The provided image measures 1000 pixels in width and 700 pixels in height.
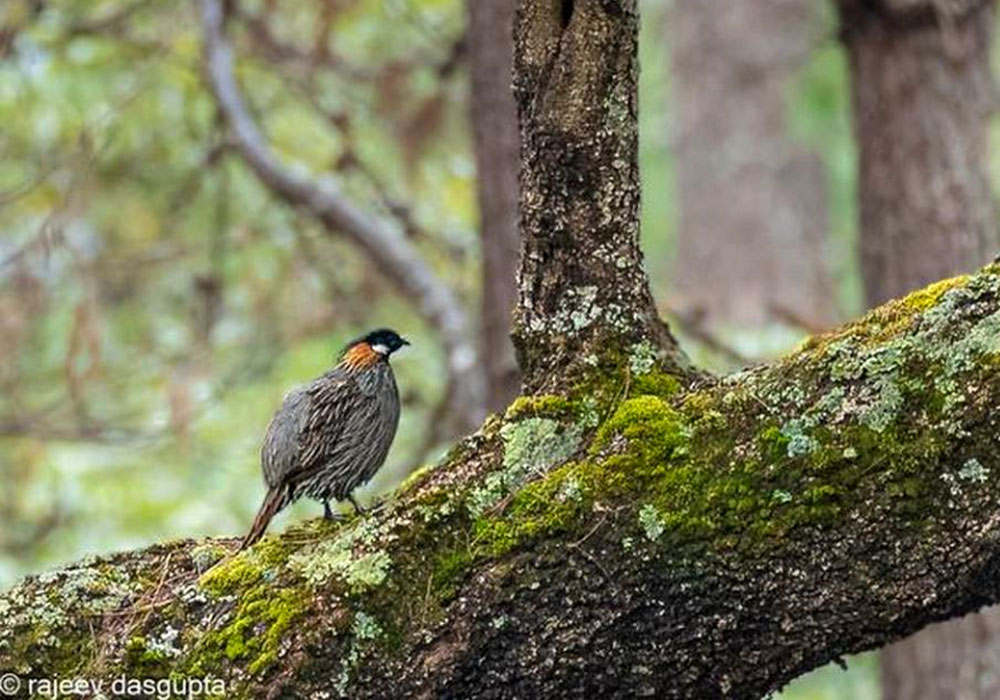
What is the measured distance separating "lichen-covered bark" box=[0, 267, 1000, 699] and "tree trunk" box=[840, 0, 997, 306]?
3.96 meters

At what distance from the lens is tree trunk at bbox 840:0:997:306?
7.29 metres

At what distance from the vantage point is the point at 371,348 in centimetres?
438

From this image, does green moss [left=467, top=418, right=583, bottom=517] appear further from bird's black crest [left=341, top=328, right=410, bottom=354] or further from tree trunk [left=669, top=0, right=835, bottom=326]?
tree trunk [left=669, top=0, right=835, bottom=326]

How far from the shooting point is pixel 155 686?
11.0 feet

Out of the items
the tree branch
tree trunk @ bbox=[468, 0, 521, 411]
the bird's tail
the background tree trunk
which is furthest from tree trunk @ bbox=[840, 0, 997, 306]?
the bird's tail

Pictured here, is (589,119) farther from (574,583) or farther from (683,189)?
(683,189)

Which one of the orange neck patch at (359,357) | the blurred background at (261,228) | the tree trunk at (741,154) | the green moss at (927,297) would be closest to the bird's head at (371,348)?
the orange neck patch at (359,357)

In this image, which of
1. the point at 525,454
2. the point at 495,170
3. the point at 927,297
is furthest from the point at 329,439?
the point at 495,170

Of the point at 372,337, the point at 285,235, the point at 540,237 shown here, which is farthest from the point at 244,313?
the point at 540,237

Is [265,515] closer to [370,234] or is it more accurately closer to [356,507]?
Answer: [356,507]

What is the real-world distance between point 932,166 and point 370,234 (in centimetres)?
246

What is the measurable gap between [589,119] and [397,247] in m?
4.41

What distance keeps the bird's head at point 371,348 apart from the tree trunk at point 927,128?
136 inches

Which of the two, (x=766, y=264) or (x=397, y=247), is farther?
(x=766, y=264)
